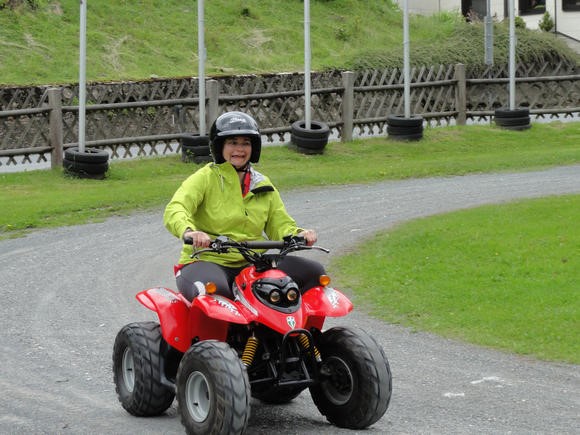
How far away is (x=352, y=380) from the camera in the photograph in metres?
7.09

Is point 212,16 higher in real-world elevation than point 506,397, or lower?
higher

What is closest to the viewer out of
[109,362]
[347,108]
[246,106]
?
[109,362]

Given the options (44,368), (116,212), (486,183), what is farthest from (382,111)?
(44,368)

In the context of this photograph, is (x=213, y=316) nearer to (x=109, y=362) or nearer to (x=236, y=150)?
(x=236, y=150)

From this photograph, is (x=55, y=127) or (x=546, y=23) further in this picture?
(x=546, y=23)

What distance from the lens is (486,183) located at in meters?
20.3

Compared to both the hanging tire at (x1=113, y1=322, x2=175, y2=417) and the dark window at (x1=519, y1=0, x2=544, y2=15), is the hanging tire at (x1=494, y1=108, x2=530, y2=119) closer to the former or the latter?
the dark window at (x1=519, y1=0, x2=544, y2=15)

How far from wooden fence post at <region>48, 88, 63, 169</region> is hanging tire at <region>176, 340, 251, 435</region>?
594 inches

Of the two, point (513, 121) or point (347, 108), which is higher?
point (347, 108)

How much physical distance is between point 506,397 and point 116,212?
10.4 m

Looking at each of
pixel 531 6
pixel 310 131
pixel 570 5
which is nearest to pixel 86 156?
pixel 310 131

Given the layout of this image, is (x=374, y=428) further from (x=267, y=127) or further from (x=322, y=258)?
(x=267, y=127)

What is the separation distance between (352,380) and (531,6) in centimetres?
4097

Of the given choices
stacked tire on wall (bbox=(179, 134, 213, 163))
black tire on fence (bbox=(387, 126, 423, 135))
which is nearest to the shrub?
black tire on fence (bbox=(387, 126, 423, 135))
